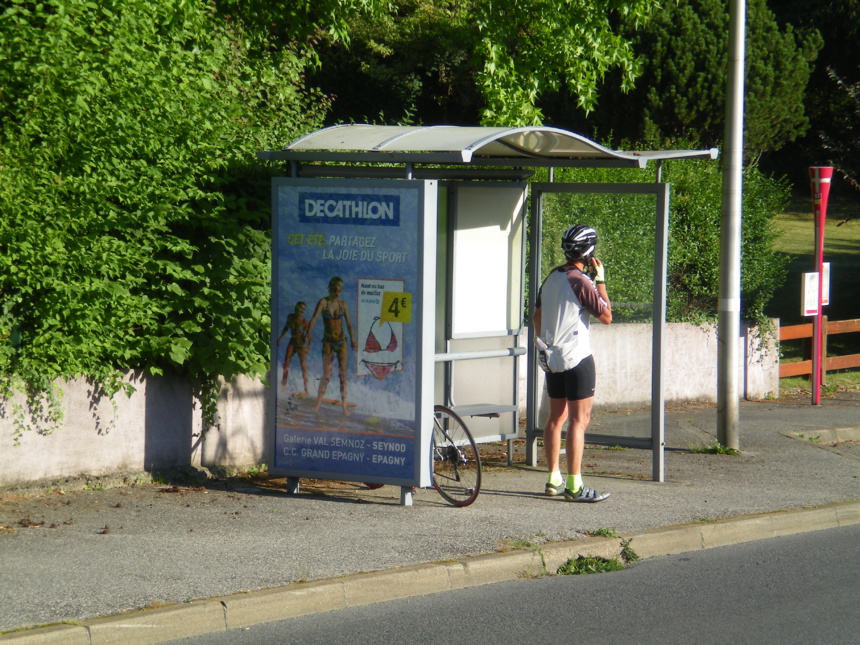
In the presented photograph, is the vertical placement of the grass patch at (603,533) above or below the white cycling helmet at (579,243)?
below

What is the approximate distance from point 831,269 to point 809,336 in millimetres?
12759

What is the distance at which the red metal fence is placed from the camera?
48.5 feet

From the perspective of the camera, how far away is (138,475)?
8250 mm

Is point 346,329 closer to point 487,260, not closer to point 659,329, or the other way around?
point 487,260

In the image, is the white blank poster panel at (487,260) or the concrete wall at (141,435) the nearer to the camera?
the concrete wall at (141,435)

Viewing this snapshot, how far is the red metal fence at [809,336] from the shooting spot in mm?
14797

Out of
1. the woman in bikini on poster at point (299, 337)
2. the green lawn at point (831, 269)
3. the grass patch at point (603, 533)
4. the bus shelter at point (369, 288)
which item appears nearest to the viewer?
the grass patch at point (603, 533)

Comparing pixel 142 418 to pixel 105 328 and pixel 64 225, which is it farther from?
pixel 64 225

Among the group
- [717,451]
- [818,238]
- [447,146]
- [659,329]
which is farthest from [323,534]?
[818,238]

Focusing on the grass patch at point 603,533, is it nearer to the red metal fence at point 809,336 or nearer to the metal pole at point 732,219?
the metal pole at point 732,219

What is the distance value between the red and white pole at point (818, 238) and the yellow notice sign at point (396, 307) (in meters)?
7.32

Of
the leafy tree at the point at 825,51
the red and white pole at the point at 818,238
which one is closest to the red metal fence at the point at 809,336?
the red and white pole at the point at 818,238

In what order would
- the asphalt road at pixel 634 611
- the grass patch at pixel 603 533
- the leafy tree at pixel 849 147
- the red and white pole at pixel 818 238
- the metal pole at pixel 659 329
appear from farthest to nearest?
the leafy tree at pixel 849 147 < the red and white pole at pixel 818 238 < the metal pole at pixel 659 329 < the grass patch at pixel 603 533 < the asphalt road at pixel 634 611

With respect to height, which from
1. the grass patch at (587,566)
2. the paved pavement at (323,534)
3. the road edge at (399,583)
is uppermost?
the paved pavement at (323,534)
